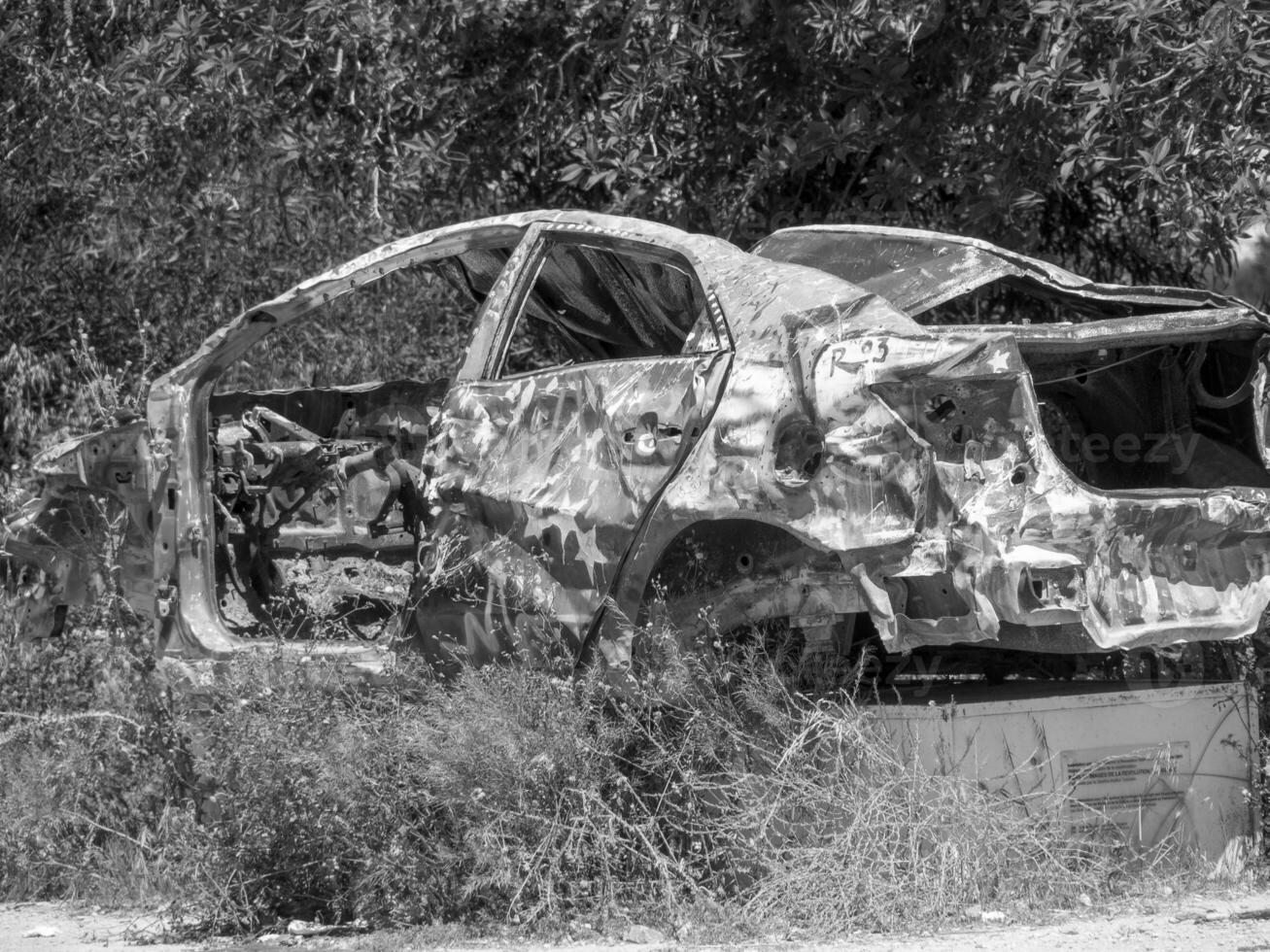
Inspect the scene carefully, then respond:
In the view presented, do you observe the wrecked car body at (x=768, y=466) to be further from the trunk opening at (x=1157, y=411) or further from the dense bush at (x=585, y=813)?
the dense bush at (x=585, y=813)

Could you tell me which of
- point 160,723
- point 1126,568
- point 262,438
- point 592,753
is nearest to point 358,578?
point 262,438

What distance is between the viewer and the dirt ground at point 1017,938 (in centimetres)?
376

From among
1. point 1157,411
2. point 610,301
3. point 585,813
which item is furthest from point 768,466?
point 610,301

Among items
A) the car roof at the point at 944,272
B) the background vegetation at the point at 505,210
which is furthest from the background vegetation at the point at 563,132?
the car roof at the point at 944,272

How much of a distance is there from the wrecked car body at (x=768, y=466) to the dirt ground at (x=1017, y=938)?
2.35 ft

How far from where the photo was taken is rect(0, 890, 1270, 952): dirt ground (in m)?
3.76

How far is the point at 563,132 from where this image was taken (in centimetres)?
794

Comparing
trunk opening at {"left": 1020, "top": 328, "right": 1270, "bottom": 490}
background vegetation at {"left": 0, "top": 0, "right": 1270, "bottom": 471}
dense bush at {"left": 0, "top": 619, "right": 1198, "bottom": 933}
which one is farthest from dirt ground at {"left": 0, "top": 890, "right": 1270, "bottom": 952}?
background vegetation at {"left": 0, "top": 0, "right": 1270, "bottom": 471}

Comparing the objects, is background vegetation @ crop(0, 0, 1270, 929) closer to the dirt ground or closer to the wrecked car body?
the dirt ground

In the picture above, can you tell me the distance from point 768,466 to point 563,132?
14.4 feet

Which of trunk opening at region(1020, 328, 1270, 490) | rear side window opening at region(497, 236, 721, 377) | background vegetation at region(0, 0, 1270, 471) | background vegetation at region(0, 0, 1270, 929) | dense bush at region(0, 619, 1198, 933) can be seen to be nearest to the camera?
dense bush at region(0, 619, 1198, 933)

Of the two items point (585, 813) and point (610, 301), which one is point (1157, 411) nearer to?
point (610, 301)

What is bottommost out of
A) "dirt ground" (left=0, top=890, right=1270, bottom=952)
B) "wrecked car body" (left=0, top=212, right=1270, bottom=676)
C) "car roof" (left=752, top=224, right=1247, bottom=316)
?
"dirt ground" (left=0, top=890, right=1270, bottom=952)

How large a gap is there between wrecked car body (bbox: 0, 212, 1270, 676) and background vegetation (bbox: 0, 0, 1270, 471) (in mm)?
1243
